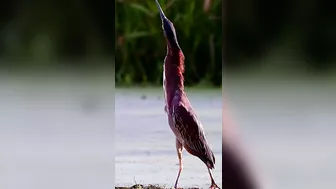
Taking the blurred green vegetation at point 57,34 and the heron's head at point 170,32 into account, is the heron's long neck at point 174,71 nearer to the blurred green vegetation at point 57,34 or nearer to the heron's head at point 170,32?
the heron's head at point 170,32

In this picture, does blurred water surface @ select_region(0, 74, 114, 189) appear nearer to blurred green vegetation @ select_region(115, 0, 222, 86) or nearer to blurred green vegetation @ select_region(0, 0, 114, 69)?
blurred green vegetation @ select_region(0, 0, 114, 69)

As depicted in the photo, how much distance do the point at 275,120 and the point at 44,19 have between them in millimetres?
526

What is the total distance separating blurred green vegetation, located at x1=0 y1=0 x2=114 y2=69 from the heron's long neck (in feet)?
0.40

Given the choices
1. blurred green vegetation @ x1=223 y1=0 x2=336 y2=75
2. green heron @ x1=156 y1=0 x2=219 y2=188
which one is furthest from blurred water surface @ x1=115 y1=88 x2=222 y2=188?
blurred green vegetation @ x1=223 y1=0 x2=336 y2=75

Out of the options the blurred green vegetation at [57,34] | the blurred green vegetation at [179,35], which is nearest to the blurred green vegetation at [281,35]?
the blurred green vegetation at [179,35]

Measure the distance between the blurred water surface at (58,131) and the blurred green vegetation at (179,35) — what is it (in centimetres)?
19

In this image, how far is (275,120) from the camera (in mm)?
1644

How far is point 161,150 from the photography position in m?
1.82

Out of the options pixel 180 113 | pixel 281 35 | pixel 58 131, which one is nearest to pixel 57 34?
pixel 58 131

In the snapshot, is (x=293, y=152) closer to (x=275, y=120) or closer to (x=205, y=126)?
(x=275, y=120)

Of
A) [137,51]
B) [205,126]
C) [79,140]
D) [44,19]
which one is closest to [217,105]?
[205,126]

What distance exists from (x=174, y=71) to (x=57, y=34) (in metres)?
0.26

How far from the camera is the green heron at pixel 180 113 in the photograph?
167 centimetres

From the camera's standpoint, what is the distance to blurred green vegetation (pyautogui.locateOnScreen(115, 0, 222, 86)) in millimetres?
1774
